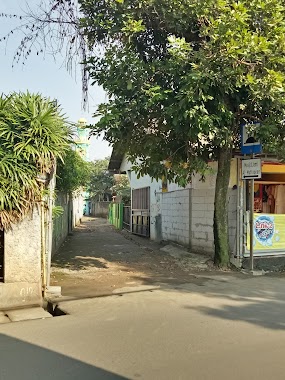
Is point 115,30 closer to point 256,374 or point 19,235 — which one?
point 19,235

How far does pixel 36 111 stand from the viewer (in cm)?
661

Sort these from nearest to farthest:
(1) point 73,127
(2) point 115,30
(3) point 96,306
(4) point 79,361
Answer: (4) point 79,361, (3) point 96,306, (1) point 73,127, (2) point 115,30

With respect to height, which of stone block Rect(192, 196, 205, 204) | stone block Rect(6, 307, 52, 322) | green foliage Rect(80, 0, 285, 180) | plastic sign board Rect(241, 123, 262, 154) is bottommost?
stone block Rect(6, 307, 52, 322)

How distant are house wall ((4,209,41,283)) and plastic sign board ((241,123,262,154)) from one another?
17.0 ft

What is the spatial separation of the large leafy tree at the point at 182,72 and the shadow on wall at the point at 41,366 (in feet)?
15.5

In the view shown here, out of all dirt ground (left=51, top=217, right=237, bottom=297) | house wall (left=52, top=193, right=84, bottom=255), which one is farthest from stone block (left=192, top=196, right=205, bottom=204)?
house wall (left=52, top=193, right=84, bottom=255)

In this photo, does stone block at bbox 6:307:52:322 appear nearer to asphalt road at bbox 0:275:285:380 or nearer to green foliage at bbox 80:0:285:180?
asphalt road at bbox 0:275:285:380

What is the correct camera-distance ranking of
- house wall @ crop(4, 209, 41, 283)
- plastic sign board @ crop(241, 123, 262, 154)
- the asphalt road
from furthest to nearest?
1. plastic sign board @ crop(241, 123, 262, 154)
2. house wall @ crop(4, 209, 41, 283)
3. the asphalt road

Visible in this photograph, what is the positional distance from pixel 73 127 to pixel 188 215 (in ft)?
21.2

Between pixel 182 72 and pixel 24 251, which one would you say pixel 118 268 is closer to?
pixel 24 251

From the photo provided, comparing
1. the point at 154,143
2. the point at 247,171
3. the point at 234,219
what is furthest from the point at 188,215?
the point at 154,143

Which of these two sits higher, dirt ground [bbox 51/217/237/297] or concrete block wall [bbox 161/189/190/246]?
concrete block wall [bbox 161/189/190/246]

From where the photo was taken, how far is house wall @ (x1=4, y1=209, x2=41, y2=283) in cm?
647

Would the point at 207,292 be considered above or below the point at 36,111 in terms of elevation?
below
